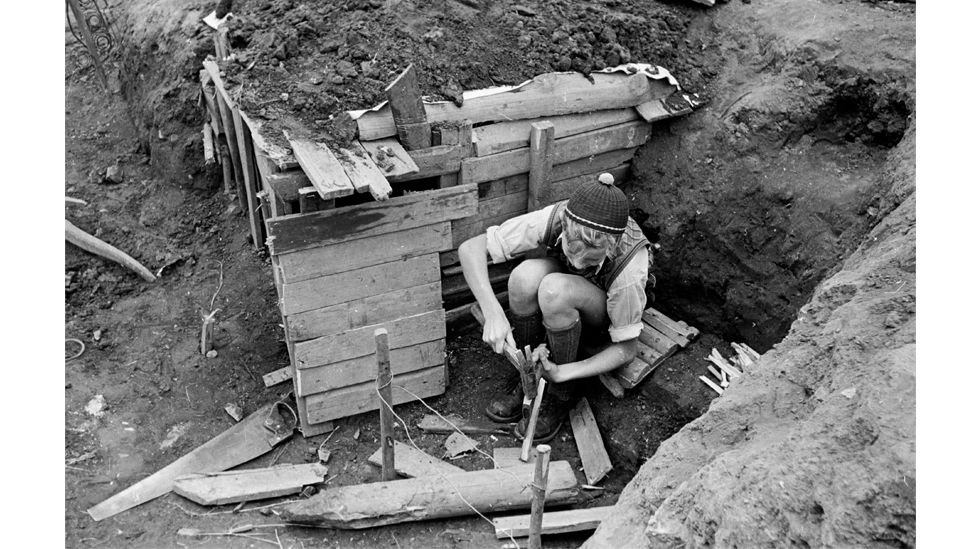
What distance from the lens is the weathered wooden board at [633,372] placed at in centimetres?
528

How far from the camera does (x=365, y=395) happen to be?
5375mm

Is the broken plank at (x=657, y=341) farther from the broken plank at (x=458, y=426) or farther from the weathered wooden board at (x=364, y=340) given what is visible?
the weathered wooden board at (x=364, y=340)

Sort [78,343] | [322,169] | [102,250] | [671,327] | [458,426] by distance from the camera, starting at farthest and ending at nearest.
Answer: [102,250], [78,343], [671,327], [458,426], [322,169]

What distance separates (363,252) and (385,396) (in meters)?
1.01

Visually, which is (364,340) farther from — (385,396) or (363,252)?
(385,396)

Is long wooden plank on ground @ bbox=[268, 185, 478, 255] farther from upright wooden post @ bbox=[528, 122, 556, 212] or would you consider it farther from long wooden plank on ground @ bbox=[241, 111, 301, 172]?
upright wooden post @ bbox=[528, 122, 556, 212]

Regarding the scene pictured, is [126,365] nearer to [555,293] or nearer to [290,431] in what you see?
[290,431]

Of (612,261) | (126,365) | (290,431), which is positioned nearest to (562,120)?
(612,261)

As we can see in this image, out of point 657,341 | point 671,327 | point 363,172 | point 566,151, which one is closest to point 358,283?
point 363,172

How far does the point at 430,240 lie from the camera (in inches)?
204

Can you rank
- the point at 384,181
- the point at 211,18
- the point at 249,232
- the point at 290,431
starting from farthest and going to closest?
the point at 211,18 → the point at 249,232 → the point at 290,431 → the point at 384,181

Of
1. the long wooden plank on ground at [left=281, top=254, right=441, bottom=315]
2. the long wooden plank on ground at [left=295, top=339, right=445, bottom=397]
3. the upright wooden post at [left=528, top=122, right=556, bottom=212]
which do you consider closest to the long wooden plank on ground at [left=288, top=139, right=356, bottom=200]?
the long wooden plank on ground at [left=281, top=254, right=441, bottom=315]

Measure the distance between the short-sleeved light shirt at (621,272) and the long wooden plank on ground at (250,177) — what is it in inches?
86.4

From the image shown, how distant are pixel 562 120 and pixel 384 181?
1.79 meters
